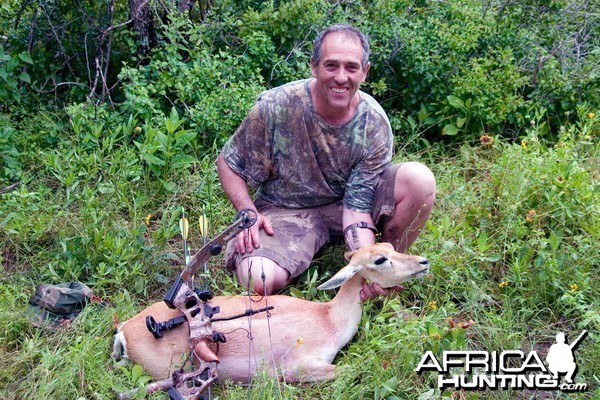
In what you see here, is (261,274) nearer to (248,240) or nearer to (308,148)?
(248,240)

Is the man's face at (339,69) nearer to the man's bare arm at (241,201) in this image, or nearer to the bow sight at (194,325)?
the man's bare arm at (241,201)

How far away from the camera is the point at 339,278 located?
4.00 meters

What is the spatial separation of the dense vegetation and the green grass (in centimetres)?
1

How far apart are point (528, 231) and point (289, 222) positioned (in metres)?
1.57

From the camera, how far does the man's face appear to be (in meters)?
4.39

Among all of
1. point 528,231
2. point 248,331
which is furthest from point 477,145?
point 248,331

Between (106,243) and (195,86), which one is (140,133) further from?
(106,243)

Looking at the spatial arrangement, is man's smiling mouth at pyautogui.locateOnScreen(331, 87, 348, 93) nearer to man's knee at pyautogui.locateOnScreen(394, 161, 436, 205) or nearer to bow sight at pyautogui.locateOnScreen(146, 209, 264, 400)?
man's knee at pyautogui.locateOnScreen(394, 161, 436, 205)

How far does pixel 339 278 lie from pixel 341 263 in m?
1.03

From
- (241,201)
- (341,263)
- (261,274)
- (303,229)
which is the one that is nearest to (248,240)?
(261,274)

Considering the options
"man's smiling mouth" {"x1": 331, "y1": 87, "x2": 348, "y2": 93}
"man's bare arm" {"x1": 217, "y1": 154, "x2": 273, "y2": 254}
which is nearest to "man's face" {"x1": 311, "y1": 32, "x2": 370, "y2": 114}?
"man's smiling mouth" {"x1": 331, "y1": 87, "x2": 348, "y2": 93}

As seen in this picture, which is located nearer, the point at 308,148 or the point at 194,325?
the point at 194,325

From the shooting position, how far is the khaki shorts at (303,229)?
466cm

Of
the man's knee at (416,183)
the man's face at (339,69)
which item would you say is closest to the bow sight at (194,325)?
the man's face at (339,69)
